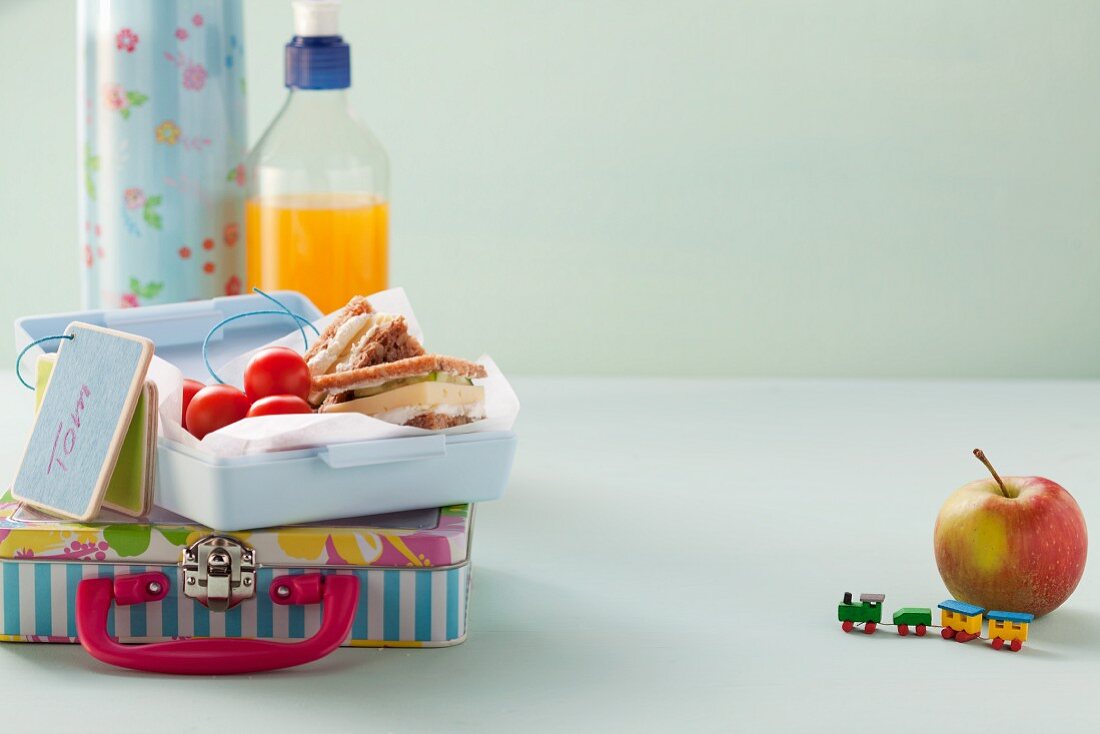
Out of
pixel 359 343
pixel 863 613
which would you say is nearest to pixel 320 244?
pixel 359 343

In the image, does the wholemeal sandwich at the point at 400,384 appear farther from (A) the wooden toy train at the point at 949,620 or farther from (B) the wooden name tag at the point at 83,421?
(A) the wooden toy train at the point at 949,620

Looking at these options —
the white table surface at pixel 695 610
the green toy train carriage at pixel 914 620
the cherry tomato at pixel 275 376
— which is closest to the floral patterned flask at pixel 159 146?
the white table surface at pixel 695 610

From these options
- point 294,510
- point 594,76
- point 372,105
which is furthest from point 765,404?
point 294,510

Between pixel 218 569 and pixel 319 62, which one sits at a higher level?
pixel 319 62

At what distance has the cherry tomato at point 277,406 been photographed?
2.90 feet

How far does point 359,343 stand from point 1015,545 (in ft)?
1.33

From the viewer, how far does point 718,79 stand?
171 cm

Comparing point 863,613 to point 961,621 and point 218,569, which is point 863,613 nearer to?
point 961,621

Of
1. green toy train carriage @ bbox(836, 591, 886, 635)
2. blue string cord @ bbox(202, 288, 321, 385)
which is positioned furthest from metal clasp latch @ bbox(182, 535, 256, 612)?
green toy train carriage @ bbox(836, 591, 886, 635)

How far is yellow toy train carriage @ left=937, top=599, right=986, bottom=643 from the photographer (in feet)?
2.99

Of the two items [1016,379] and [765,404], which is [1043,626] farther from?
[1016,379]

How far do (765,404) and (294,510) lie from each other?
81cm

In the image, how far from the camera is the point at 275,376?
0.92 m

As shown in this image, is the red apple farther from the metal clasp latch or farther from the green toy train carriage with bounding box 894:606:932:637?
the metal clasp latch
